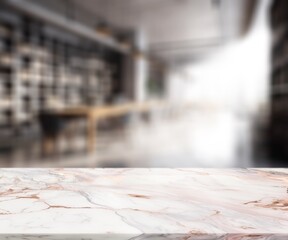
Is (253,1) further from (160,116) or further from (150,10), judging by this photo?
(160,116)

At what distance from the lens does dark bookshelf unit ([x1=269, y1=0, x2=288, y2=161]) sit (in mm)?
4422

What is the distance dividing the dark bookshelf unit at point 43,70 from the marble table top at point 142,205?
6482 millimetres

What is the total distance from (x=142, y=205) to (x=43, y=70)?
27.2 ft

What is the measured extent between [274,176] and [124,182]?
566 mm

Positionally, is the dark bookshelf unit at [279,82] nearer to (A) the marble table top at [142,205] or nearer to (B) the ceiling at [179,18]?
(B) the ceiling at [179,18]

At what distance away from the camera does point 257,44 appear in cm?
1196

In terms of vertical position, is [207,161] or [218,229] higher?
[218,229]

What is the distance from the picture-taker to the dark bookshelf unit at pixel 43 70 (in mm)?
7242

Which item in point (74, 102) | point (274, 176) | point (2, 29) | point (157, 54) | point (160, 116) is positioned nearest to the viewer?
point (274, 176)

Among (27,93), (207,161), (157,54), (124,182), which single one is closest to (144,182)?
(124,182)

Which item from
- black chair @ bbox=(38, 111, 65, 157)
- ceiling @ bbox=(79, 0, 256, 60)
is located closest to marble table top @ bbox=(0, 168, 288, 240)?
black chair @ bbox=(38, 111, 65, 157)

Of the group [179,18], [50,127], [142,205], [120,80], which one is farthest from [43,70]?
[142,205]

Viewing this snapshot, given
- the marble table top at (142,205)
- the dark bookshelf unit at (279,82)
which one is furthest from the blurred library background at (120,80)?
the marble table top at (142,205)

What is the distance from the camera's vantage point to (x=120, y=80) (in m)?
11.8
